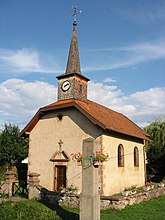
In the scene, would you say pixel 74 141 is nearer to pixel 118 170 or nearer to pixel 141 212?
pixel 118 170

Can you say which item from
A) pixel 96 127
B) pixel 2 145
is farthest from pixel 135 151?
pixel 2 145

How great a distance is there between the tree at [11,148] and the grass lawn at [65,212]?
15.8 metres

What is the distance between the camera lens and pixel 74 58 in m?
20.8

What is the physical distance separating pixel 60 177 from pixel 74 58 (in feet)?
30.5

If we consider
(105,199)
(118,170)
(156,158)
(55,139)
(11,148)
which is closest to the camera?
(105,199)

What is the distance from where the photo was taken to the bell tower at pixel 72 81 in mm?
19125

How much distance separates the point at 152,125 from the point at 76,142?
2017 centimetres

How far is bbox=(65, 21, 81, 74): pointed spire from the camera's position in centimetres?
2018

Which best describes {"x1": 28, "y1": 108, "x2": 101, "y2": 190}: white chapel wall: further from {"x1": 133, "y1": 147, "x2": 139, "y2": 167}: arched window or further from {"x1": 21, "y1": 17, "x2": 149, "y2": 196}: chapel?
{"x1": 133, "y1": 147, "x2": 139, "y2": 167}: arched window

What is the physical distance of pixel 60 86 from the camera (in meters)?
19.8

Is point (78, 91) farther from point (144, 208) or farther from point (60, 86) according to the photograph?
point (144, 208)

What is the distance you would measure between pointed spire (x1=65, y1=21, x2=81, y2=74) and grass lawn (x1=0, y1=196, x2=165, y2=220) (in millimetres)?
10708

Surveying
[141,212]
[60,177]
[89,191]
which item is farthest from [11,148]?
[89,191]

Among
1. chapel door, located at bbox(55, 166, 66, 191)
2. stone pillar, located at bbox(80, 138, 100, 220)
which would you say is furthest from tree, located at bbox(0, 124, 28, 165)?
stone pillar, located at bbox(80, 138, 100, 220)
